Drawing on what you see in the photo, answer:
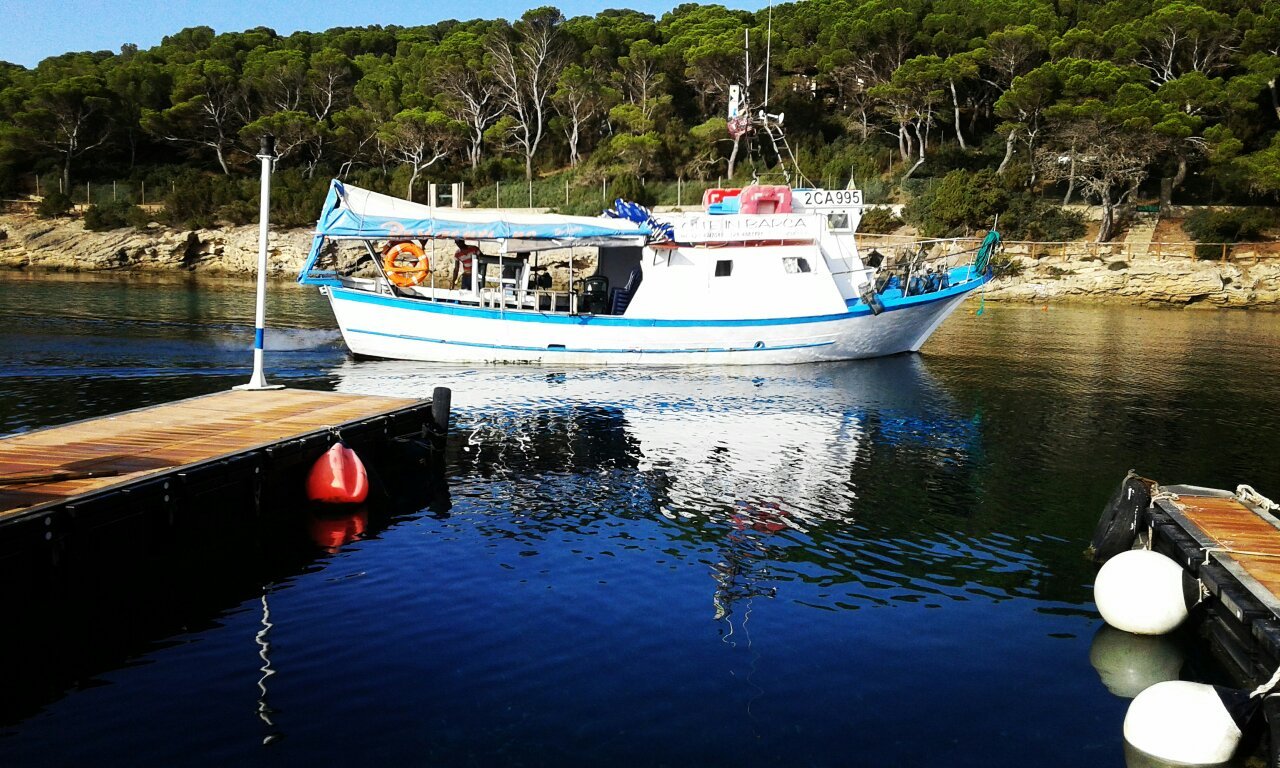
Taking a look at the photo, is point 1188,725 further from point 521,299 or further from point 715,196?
point 715,196

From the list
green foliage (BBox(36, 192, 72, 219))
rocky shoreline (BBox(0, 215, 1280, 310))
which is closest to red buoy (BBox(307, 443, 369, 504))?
rocky shoreline (BBox(0, 215, 1280, 310))

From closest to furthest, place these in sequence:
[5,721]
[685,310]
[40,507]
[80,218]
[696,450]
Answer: [5,721] < [40,507] < [696,450] < [685,310] < [80,218]

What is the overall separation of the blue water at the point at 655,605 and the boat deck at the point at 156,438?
46.5 inches

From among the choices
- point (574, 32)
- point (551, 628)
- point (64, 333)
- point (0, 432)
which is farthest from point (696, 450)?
point (574, 32)

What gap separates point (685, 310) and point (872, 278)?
588 centimetres

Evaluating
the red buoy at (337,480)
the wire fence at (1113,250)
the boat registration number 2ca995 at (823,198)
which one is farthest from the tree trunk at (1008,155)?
the red buoy at (337,480)

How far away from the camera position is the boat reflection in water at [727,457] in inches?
513

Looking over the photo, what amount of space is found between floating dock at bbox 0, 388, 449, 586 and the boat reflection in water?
6.02 feet

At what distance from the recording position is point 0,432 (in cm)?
1708

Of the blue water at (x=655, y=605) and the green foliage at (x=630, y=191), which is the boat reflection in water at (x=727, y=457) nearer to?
the blue water at (x=655, y=605)

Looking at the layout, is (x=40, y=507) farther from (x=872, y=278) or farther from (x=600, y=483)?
(x=872, y=278)

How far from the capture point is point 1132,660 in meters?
9.95

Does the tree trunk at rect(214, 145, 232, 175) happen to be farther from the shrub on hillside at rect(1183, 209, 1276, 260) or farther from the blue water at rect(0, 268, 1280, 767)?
the shrub on hillside at rect(1183, 209, 1276, 260)

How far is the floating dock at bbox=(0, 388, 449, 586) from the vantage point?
10.1m
